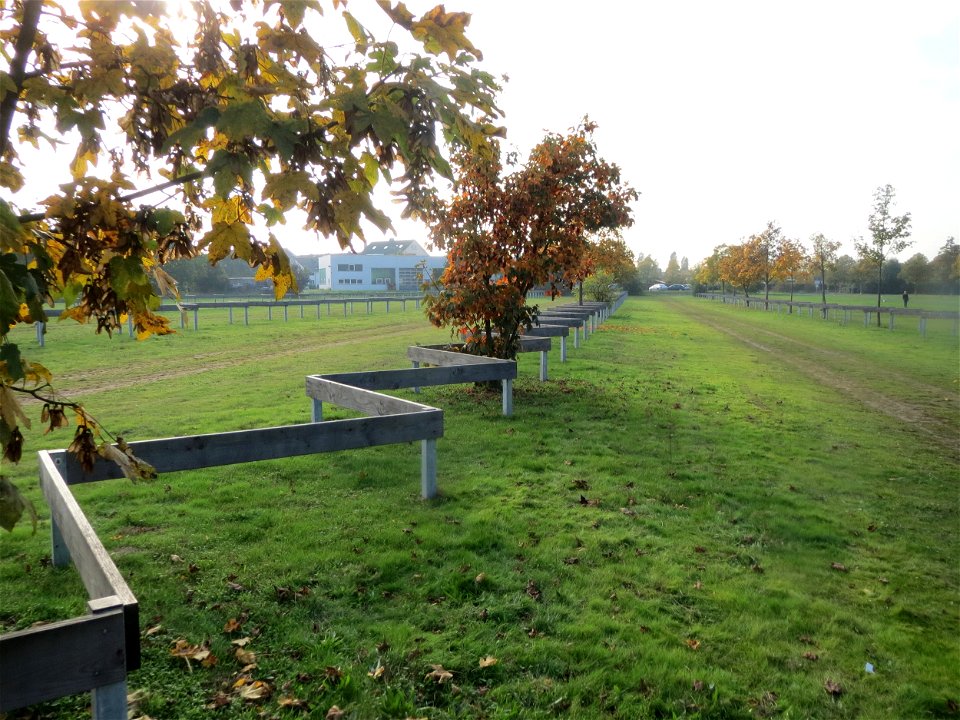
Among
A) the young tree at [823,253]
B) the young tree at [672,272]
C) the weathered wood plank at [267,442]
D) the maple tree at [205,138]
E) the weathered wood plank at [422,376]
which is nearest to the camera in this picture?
the maple tree at [205,138]

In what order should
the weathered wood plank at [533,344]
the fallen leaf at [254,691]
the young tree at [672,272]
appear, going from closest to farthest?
the fallen leaf at [254,691]
the weathered wood plank at [533,344]
the young tree at [672,272]

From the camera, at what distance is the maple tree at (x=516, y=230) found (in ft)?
36.2

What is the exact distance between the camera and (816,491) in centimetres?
679

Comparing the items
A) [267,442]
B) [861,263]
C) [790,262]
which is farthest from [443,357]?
[790,262]

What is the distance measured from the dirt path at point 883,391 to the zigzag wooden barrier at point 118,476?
6501 millimetres

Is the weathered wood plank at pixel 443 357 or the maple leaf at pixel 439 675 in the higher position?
the weathered wood plank at pixel 443 357

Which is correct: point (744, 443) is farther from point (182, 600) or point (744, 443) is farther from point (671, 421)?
point (182, 600)

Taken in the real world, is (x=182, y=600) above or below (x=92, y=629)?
below

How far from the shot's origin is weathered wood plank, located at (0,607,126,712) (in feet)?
7.02

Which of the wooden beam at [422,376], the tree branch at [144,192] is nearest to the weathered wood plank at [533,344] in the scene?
the wooden beam at [422,376]

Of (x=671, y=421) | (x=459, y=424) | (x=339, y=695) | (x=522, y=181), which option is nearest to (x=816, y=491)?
Answer: (x=671, y=421)

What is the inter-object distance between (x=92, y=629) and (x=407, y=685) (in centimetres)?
160

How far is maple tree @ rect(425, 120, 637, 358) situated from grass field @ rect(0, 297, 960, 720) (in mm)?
2002

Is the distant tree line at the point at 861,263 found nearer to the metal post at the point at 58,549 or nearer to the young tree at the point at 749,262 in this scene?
the young tree at the point at 749,262
